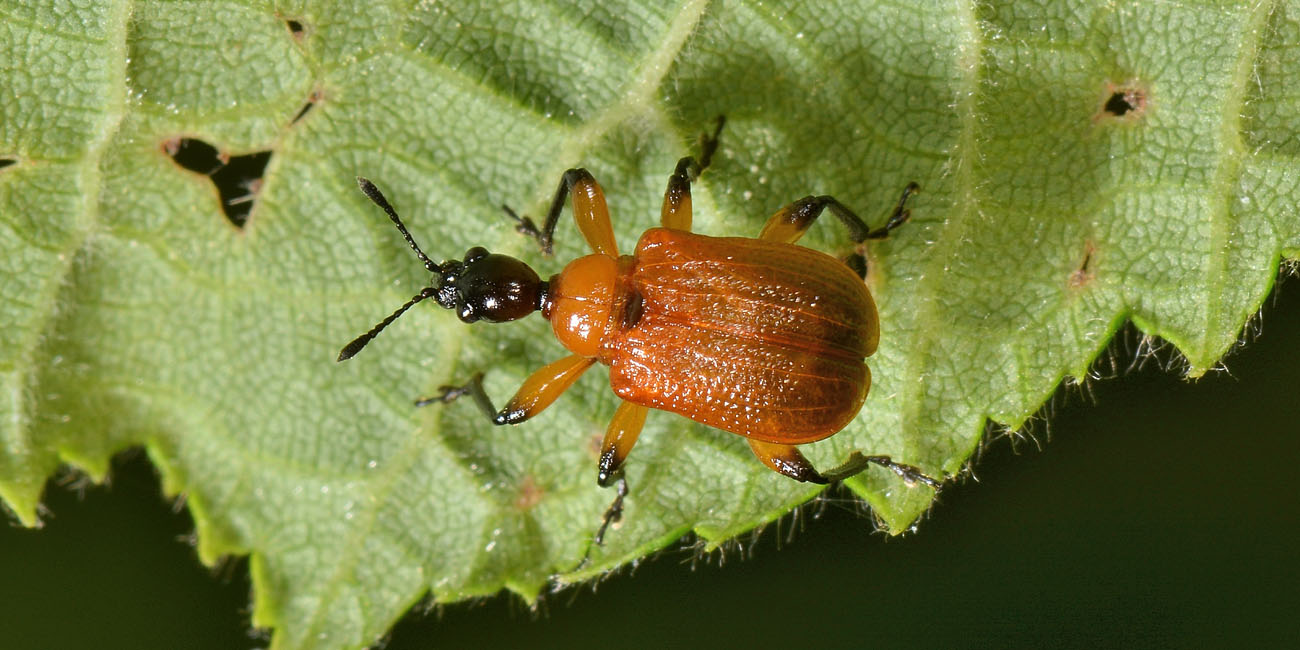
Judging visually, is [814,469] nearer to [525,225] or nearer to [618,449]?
[618,449]

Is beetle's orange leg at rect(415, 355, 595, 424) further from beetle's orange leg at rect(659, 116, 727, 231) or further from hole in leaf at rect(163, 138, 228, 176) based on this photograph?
hole in leaf at rect(163, 138, 228, 176)

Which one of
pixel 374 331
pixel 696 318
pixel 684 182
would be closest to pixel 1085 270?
pixel 696 318

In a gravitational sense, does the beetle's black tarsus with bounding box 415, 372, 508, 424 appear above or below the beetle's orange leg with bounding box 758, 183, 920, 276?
below

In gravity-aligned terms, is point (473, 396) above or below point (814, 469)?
below

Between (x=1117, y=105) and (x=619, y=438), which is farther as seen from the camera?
(x=619, y=438)

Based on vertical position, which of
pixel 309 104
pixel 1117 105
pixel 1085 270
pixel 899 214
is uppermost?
pixel 1117 105

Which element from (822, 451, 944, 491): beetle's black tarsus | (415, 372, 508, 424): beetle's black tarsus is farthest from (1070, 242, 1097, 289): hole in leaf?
(415, 372, 508, 424): beetle's black tarsus

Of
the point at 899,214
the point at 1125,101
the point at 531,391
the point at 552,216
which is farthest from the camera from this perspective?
the point at 531,391

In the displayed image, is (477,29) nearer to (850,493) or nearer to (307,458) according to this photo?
(307,458)
